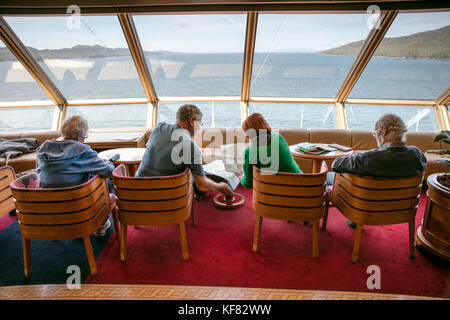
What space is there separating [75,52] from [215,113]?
8.94ft

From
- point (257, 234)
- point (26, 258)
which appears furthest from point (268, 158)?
point (26, 258)

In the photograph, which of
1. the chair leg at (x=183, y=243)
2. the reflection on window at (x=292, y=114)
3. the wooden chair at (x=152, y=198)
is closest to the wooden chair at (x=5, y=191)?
the wooden chair at (x=152, y=198)

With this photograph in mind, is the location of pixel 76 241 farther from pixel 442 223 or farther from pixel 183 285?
pixel 442 223

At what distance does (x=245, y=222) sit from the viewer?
261 centimetres

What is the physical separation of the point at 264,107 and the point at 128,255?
365cm

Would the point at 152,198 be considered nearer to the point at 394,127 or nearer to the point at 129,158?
the point at 129,158

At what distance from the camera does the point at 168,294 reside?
166cm

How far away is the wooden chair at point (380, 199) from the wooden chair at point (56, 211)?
1847 mm

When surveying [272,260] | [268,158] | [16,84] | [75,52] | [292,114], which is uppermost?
[75,52]

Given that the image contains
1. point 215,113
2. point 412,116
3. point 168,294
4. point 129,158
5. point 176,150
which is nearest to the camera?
point 168,294

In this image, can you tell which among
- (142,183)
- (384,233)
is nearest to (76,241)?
(142,183)

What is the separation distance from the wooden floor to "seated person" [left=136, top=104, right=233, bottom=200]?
76 cm

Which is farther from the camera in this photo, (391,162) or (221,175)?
(221,175)

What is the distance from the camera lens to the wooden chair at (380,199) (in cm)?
183
